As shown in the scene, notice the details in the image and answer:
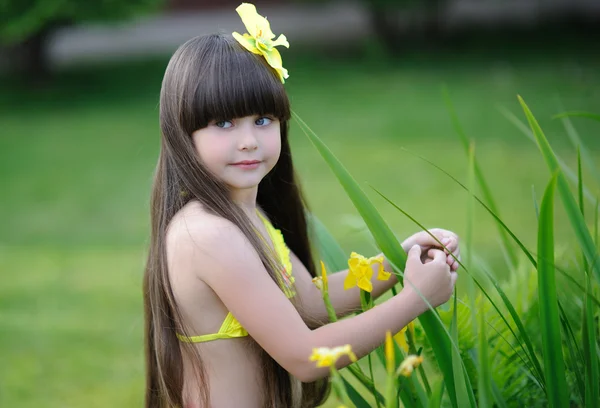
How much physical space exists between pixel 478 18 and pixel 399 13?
1742 millimetres

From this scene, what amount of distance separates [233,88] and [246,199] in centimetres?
25

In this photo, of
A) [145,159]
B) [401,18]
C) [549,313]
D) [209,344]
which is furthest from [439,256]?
[401,18]

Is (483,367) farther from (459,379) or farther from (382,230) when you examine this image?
(382,230)

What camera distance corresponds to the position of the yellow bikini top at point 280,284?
146cm

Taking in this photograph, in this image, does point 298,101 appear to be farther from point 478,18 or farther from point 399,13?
point 478,18

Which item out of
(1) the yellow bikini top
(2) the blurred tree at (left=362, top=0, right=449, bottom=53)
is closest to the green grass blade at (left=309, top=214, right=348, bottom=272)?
(1) the yellow bikini top

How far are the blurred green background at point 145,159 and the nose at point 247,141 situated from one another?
1.15 ft

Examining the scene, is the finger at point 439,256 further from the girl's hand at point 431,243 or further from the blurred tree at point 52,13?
the blurred tree at point 52,13

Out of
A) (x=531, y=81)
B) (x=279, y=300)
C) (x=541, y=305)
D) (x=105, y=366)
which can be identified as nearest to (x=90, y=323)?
(x=105, y=366)

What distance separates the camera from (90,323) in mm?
3379

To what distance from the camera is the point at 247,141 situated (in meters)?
1.43

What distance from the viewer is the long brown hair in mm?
1439

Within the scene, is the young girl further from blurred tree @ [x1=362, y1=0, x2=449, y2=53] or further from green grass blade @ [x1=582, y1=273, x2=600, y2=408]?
blurred tree @ [x1=362, y1=0, x2=449, y2=53]

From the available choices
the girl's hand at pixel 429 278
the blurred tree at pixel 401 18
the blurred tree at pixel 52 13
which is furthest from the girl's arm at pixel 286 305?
the blurred tree at pixel 401 18
